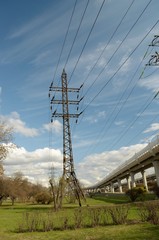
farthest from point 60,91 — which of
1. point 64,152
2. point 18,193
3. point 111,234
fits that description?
point 18,193

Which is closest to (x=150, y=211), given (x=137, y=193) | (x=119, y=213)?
(x=119, y=213)

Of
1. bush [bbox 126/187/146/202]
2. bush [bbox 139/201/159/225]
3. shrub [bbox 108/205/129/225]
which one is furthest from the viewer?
bush [bbox 126/187/146/202]

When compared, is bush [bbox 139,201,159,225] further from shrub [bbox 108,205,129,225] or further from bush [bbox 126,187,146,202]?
bush [bbox 126,187,146,202]

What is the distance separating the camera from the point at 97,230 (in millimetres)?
15367

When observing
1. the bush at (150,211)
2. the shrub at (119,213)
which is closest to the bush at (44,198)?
the shrub at (119,213)

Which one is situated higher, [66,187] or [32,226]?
[66,187]

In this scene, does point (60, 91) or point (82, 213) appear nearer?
point (82, 213)

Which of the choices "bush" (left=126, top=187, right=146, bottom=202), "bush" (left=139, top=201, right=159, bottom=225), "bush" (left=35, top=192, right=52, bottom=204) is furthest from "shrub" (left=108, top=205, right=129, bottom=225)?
"bush" (left=35, top=192, right=52, bottom=204)

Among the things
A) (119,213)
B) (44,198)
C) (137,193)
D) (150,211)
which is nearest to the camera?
(150,211)

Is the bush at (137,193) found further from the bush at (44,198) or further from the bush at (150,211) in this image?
the bush at (150,211)

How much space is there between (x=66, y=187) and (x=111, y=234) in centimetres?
2533

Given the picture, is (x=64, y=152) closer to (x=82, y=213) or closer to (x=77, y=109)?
(x=77, y=109)

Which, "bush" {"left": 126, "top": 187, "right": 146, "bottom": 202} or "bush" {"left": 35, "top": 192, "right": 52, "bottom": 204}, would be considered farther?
"bush" {"left": 35, "top": 192, "right": 52, "bottom": 204}

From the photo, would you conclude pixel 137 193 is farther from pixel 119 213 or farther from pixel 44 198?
pixel 119 213
